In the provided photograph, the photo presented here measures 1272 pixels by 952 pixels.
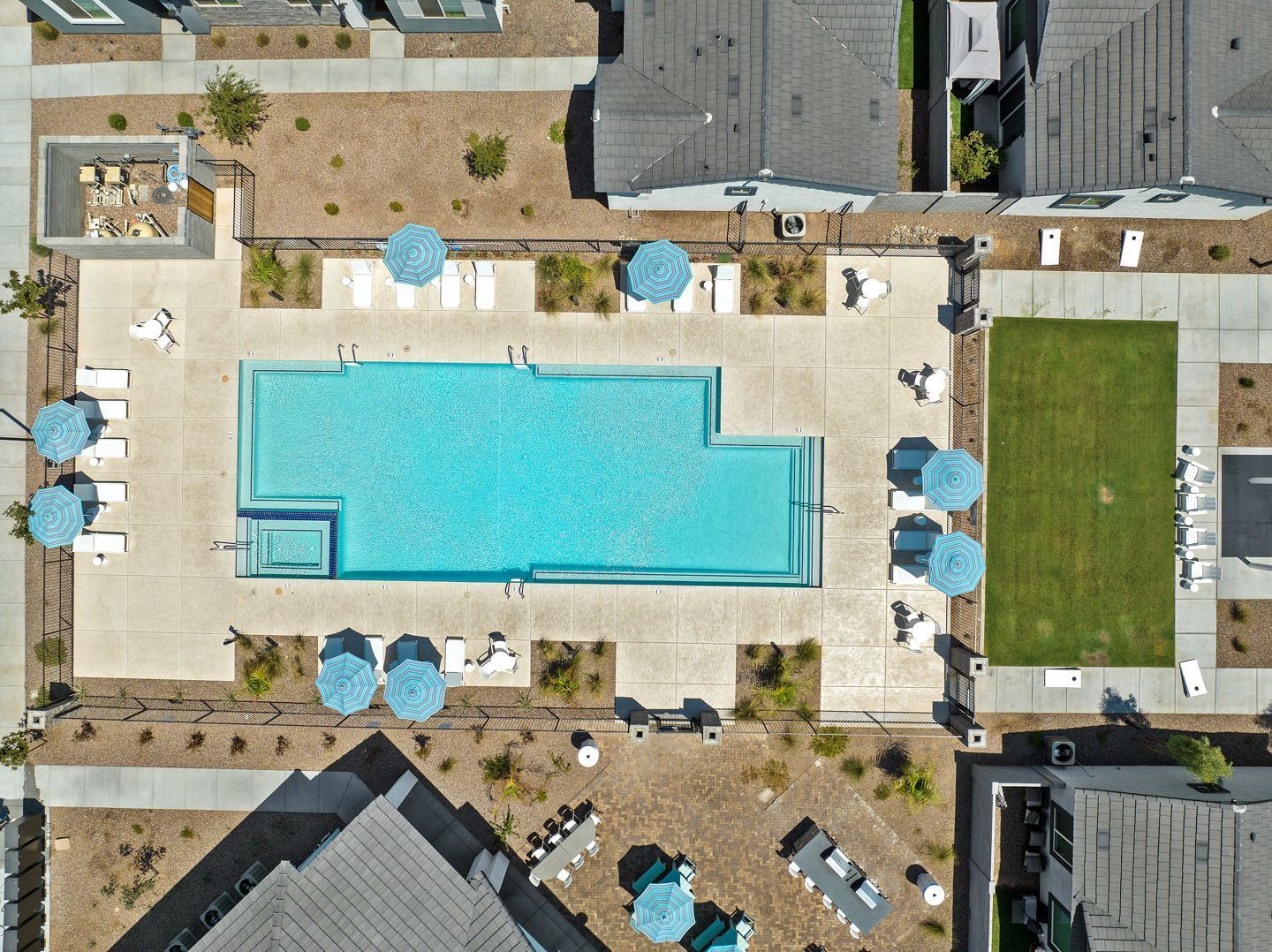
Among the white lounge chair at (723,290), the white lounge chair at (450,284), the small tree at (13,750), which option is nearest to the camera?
the small tree at (13,750)

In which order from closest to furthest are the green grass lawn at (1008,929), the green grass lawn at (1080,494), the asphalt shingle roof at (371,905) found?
the asphalt shingle roof at (371,905) → the green grass lawn at (1008,929) → the green grass lawn at (1080,494)

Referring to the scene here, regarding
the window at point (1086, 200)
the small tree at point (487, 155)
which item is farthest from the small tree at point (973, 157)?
the small tree at point (487, 155)

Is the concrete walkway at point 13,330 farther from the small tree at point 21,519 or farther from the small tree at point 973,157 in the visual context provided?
the small tree at point 973,157

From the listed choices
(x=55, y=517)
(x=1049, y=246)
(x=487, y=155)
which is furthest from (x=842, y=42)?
(x=55, y=517)

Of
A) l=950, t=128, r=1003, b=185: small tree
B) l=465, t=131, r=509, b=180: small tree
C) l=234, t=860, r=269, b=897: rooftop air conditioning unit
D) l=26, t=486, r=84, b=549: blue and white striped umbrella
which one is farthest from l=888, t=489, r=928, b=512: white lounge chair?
l=26, t=486, r=84, b=549: blue and white striped umbrella

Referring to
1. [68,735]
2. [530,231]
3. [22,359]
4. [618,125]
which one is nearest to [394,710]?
[68,735]

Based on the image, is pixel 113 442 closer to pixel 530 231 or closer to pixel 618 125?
pixel 530 231

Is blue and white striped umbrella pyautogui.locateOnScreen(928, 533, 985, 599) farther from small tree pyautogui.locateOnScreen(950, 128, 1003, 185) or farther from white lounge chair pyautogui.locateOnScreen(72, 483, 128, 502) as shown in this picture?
white lounge chair pyautogui.locateOnScreen(72, 483, 128, 502)

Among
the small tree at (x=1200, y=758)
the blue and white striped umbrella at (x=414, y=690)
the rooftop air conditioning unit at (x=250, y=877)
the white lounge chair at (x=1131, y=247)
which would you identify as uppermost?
the white lounge chair at (x=1131, y=247)
